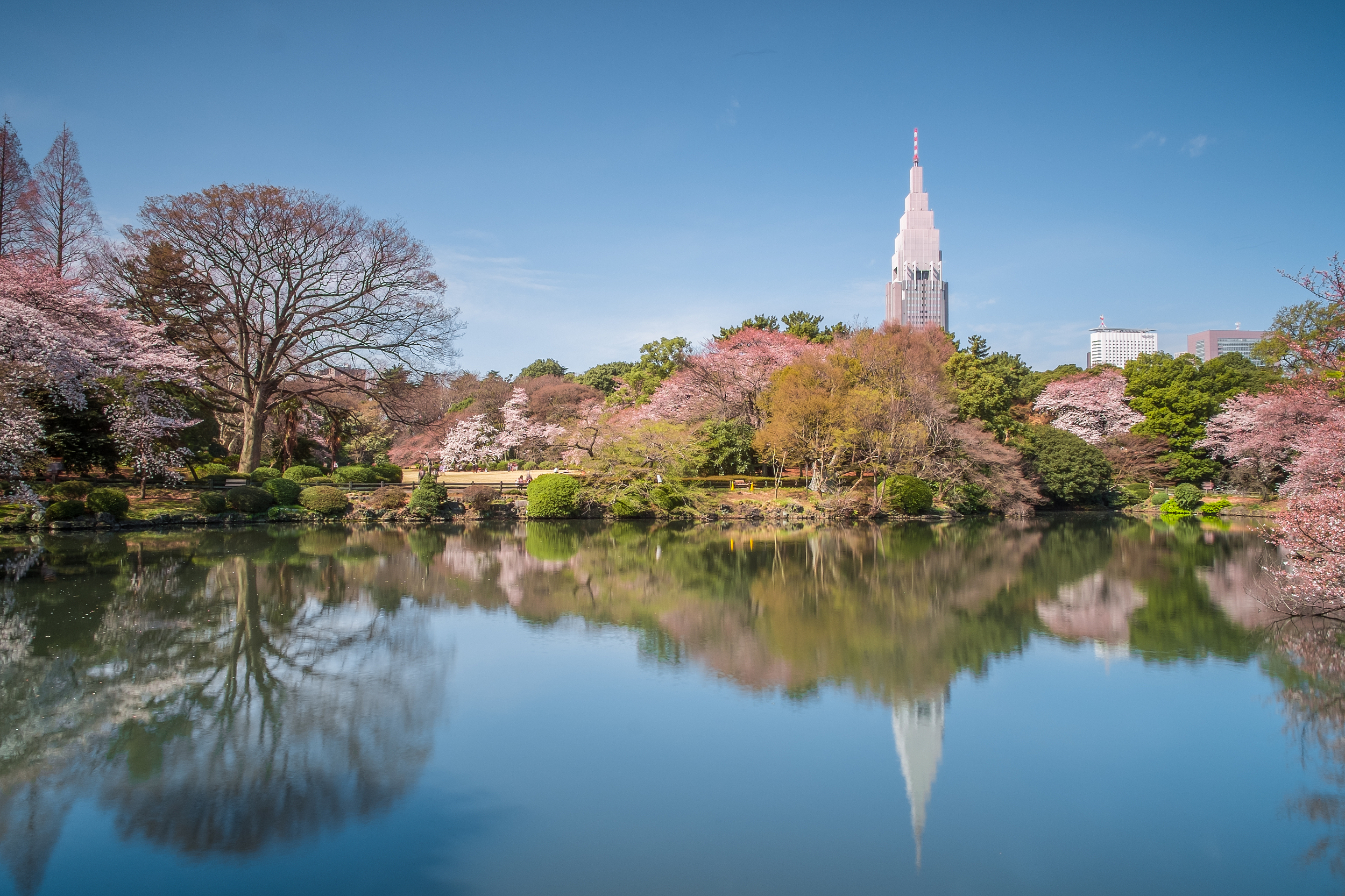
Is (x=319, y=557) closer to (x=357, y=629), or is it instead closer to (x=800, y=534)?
(x=357, y=629)

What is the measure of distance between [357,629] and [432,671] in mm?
2267

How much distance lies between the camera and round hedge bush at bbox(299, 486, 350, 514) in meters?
24.4

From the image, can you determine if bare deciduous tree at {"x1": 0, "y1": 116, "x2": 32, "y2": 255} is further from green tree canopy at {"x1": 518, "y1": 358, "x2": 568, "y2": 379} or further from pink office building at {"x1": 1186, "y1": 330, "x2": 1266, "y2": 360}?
pink office building at {"x1": 1186, "y1": 330, "x2": 1266, "y2": 360}

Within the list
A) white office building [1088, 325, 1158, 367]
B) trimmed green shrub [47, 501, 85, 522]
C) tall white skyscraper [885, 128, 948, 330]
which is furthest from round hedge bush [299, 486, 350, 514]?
white office building [1088, 325, 1158, 367]

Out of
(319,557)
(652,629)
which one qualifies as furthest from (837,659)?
(319,557)

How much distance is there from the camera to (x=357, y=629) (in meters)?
9.57

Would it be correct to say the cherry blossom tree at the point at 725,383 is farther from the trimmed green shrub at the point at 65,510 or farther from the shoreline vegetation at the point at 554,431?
the trimmed green shrub at the point at 65,510

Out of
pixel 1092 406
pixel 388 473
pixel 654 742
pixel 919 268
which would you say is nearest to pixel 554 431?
pixel 388 473

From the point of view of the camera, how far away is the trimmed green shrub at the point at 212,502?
74.7 ft

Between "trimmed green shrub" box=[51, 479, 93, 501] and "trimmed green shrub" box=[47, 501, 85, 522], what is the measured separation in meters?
0.22

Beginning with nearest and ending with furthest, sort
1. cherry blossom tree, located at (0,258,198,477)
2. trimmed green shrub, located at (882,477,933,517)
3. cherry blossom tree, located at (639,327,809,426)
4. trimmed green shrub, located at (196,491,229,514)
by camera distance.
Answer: cherry blossom tree, located at (0,258,198,477)
trimmed green shrub, located at (196,491,229,514)
trimmed green shrub, located at (882,477,933,517)
cherry blossom tree, located at (639,327,809,426)

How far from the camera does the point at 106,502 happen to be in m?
20.2

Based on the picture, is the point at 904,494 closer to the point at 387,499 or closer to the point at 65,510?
the point at 387,499

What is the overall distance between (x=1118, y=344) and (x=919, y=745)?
19370cm
